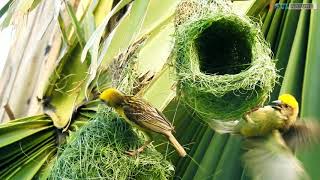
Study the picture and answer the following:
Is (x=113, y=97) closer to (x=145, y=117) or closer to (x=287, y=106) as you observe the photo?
(x=145, y=117)

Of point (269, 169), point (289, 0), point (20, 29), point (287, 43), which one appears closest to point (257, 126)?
point (269, 169)

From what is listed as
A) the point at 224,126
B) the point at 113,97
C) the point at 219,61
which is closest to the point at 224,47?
the point at 219,61

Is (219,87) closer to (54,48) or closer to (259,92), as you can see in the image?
(259,92)

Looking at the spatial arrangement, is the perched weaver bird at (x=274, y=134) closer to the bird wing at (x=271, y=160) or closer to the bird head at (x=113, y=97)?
the bird wing at (x=271, y=160)

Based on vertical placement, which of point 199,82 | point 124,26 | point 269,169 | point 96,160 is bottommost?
point 269,169

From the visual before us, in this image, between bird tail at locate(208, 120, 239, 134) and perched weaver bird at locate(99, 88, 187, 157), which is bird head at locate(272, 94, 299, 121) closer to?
bird tail at locate(208, 120, 239, 134)

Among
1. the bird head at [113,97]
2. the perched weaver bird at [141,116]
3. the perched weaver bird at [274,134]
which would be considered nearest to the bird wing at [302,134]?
the perched weaver bird at [274,134]
